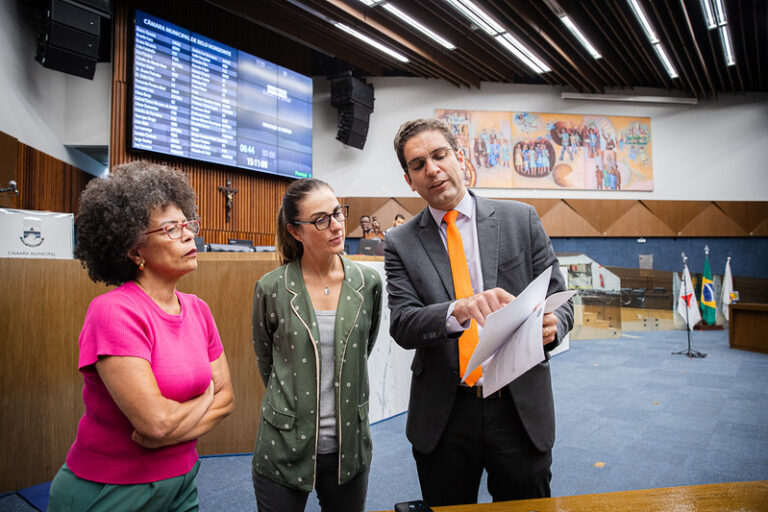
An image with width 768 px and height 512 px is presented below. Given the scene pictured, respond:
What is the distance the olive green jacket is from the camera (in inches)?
47.7

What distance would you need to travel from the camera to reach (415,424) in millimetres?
1312

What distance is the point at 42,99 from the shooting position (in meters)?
5.82

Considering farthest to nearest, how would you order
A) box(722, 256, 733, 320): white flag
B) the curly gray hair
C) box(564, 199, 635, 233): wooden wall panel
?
box(564, 199, 635, 233): wooden wall panel → box(722, 256, 733, 320): white flag → the curly gray hair

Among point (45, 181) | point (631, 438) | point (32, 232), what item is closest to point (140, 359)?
point (631, 438)

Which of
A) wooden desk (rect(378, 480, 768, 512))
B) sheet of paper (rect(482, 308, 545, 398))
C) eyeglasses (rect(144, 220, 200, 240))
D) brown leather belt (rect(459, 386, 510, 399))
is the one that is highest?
eyeglasses (rect(144, 220, 200, 240))

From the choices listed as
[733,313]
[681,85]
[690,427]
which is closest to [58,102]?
[690,427]

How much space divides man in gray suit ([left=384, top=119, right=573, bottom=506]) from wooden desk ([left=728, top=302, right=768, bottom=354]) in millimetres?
7425

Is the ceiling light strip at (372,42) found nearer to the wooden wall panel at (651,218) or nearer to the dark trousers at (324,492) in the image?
the wooden wall panel at (651,218)

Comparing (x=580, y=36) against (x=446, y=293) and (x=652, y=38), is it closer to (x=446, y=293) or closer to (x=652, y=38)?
(x=652, y=38)

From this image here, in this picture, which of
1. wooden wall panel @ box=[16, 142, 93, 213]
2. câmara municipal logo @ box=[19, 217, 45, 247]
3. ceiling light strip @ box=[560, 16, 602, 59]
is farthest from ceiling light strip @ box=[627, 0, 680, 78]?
wooden wall panel @ box=[16, 142, 93, 213]

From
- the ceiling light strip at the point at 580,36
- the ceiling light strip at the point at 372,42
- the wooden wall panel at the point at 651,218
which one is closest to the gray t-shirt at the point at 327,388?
the ceiling light strip at the point at 372,42

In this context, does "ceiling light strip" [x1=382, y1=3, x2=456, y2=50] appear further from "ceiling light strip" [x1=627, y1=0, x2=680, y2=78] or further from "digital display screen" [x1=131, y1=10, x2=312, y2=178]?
"ceiling light strip" [x1=627, y1=0, x2=680, y2=78]

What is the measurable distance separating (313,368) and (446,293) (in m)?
0.44

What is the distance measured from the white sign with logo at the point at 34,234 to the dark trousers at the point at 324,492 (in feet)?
11.8
